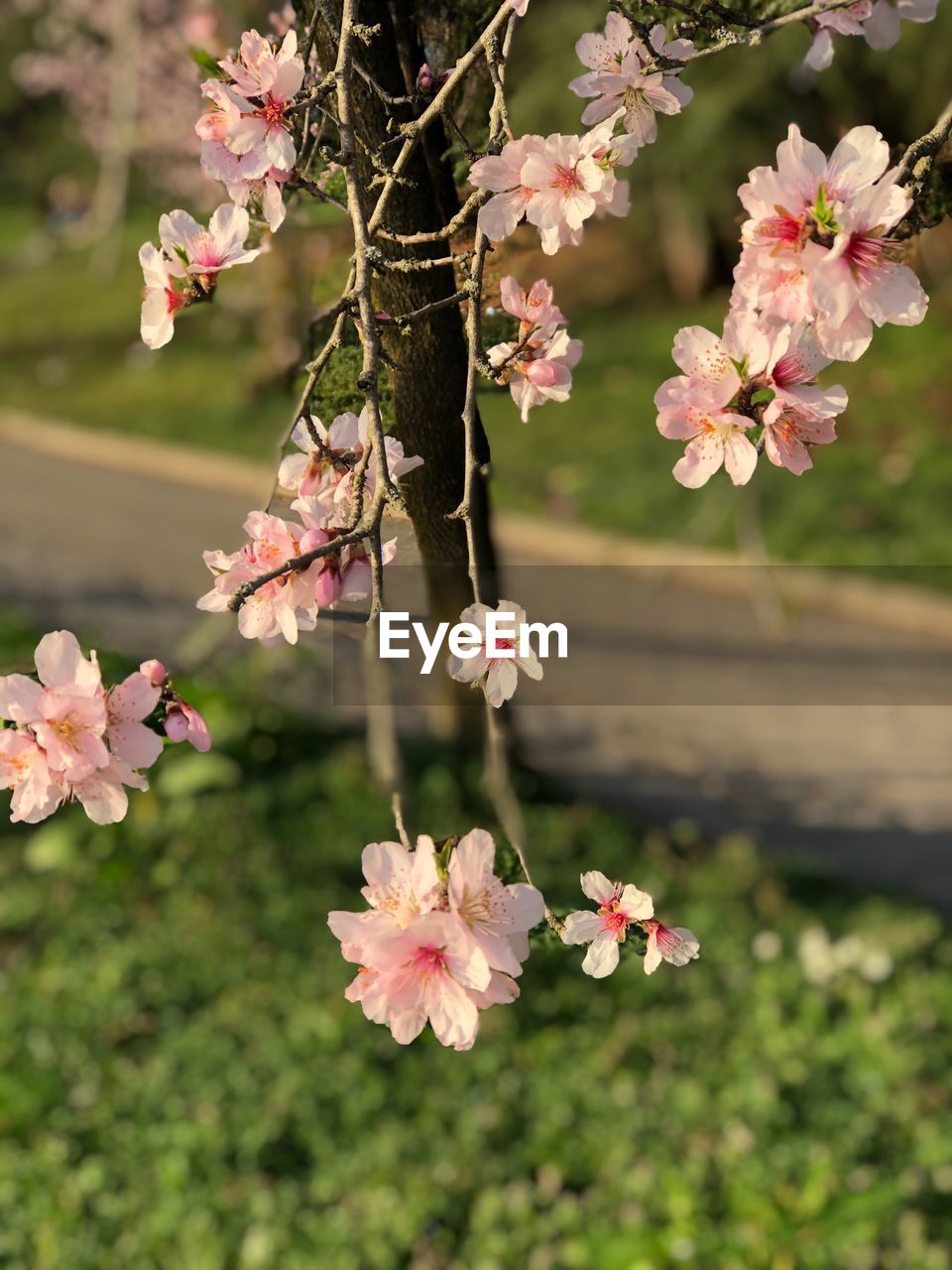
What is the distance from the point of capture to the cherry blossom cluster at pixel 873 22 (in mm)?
1644

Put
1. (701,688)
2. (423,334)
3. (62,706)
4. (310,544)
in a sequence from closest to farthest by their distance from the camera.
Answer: (62,706) → (310,544) → (423,334) → (701,688)

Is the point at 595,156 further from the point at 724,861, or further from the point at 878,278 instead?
the point at 724,861

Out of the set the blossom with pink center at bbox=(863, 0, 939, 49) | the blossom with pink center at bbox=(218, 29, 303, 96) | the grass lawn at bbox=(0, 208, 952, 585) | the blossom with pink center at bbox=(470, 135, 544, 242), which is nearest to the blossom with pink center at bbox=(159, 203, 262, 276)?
the blossom with pink center at bbox=(218, 29, 303, 96)

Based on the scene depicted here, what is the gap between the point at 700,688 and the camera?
236 inches

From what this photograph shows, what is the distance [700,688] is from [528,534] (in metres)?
2.12

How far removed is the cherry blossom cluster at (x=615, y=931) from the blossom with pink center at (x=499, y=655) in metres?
0.21

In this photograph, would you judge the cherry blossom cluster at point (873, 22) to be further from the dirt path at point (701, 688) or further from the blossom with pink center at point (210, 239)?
the dirt path at point (701, 688)

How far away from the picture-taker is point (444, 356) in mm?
1621

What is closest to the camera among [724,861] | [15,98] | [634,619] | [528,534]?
[724,861]

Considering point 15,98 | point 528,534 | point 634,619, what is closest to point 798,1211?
point 634,619

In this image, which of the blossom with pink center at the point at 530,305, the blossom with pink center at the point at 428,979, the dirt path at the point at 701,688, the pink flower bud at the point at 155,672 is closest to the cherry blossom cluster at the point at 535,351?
the blossom with pink center at the point at 530,305

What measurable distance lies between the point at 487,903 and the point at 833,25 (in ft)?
3.97

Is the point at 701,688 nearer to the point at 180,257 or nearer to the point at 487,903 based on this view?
the point at 180,257

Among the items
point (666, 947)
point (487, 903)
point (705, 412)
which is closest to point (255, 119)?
point (705, 412)
